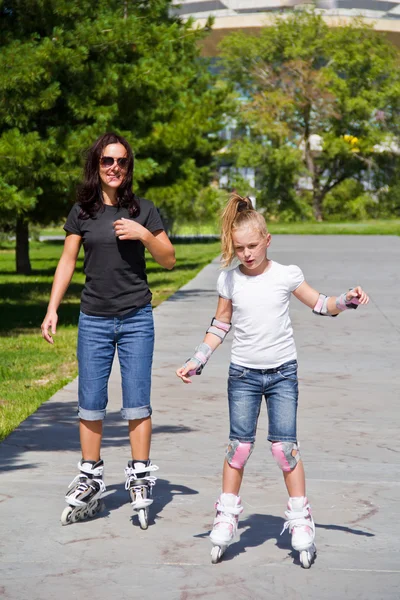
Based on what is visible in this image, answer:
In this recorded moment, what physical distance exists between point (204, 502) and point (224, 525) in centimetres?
99

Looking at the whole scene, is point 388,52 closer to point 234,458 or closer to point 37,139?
point 37,139

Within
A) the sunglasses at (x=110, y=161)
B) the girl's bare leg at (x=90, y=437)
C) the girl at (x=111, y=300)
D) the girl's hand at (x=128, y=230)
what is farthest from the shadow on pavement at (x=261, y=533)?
the sunglasses at (x=110, y=161)

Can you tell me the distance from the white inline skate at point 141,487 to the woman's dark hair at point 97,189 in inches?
47.3

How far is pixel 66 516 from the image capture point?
5.37 meters

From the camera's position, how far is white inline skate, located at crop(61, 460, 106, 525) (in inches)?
212

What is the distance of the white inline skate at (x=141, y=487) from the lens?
17.4 ft

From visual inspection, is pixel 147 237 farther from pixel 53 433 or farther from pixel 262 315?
pixel 53 433

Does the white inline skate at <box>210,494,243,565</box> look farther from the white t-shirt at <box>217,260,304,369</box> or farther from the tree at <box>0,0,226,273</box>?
the tree at <box>0,0,226,273</box>

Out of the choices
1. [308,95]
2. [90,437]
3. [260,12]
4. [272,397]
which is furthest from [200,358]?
[260,12]

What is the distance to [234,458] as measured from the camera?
4.92 metres

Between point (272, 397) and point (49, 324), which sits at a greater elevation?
point (49, 324)

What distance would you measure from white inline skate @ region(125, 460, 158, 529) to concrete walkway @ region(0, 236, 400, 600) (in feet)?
0.28

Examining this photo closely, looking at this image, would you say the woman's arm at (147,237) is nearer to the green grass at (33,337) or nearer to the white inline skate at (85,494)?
the white inline skate at (85,494)

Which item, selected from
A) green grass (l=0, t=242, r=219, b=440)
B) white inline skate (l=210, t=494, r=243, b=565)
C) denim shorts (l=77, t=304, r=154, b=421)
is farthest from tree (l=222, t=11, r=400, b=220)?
white inline skate (l=210, t=494, r=243, b=565)
